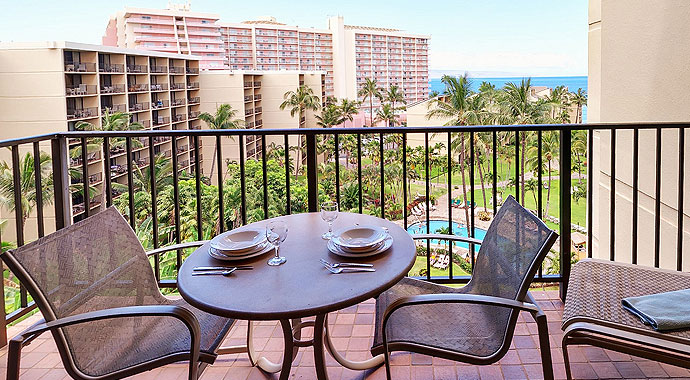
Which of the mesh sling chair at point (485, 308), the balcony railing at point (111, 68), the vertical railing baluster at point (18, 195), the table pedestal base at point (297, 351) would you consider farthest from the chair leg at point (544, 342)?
the balcony railing at point (111, 68)

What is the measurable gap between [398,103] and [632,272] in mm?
40942

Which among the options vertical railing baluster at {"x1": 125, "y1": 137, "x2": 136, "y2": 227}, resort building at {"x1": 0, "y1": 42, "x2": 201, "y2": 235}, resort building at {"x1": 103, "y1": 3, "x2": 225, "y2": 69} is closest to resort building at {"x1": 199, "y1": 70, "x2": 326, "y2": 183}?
resort building at {"x1": 0, "y1": 42, "x2": 201, "y2": 235}

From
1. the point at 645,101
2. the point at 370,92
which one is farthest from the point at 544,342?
the point at 370,92

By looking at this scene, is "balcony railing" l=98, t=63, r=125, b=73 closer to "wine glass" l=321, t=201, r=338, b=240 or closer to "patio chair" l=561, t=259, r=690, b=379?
"wine glass" l=321, t=201, r=338, b=240

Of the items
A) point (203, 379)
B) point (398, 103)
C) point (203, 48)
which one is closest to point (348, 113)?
point (398, 103)

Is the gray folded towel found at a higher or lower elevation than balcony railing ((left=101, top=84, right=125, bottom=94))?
lower

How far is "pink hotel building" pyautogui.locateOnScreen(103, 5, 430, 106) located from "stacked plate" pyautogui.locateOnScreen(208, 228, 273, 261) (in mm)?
52397

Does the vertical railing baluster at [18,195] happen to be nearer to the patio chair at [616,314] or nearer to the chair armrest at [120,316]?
the chair armrest at [120,316]

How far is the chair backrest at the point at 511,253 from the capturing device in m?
1.69

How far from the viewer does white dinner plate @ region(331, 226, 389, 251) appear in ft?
6.00

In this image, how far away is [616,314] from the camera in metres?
1.78

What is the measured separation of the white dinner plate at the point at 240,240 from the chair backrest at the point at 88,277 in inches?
14.7

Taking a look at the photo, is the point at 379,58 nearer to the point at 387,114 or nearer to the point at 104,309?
the point at 387,114

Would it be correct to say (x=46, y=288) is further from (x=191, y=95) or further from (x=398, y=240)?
(x=191, y=95)
